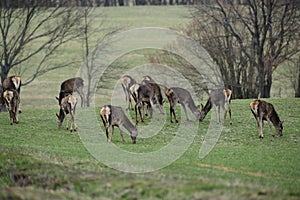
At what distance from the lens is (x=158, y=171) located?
13828 mm

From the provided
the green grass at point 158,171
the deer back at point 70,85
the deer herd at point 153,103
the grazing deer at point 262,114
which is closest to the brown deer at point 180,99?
the deer herd at point 153,103

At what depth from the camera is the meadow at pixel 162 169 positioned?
10.7 m

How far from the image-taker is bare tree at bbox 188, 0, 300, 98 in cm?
3866

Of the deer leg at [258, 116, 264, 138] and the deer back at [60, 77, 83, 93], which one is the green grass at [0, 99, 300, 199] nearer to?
the deer leg at [258, 116, 264, 138]

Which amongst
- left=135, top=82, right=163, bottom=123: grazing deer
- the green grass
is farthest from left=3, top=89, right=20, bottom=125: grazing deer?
left=135, top=82, right=163, bottom=123: grazing deer

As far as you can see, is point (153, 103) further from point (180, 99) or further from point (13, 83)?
point (13, 83)

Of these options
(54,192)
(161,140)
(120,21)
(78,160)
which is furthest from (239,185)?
(120,21)

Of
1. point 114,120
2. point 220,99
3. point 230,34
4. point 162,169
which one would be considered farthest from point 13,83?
point 230,34

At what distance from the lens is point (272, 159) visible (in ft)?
56.3

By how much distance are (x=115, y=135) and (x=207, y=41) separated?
987 inches

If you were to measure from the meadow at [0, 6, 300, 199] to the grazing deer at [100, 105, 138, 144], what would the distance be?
0.47 metres

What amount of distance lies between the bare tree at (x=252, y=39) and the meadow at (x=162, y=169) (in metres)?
9.80

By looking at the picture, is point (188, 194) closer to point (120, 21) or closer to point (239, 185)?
point (239, 185)

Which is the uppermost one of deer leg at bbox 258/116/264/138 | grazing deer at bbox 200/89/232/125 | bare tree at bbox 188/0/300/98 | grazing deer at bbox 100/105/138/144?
bare tree at bbox 188/0/300/98
